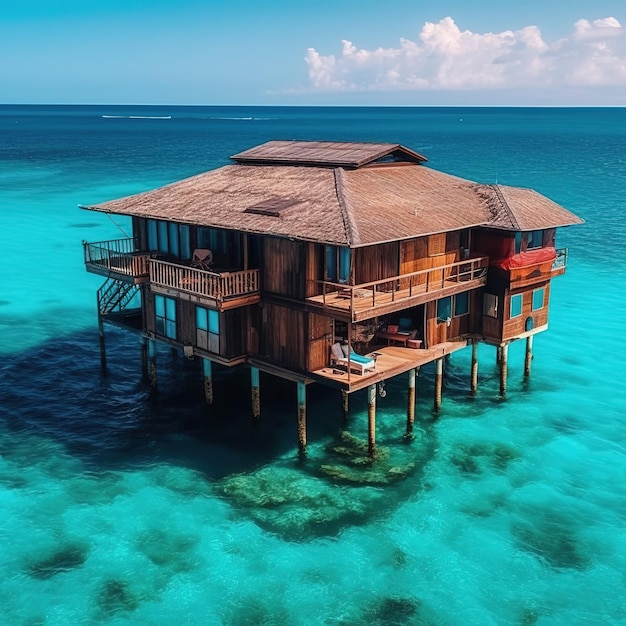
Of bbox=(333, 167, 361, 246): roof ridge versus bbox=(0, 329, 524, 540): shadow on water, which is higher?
bbox=(333, 167, 361, 246): roof ridge

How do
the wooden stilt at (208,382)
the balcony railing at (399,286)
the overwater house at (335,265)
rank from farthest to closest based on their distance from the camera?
the wooden stilt at (208,382), the overwater house at (335,265), the balcony railing at (399,286)

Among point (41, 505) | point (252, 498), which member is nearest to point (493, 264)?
point (252, 498)

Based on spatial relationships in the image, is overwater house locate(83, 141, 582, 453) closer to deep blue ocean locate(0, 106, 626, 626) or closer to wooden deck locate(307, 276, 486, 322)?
wooden deck locate(307, 276, 486, 322)

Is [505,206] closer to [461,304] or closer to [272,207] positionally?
[461,304]

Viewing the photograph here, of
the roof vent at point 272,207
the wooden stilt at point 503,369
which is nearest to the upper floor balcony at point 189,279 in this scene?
the roof vent at point 272,207

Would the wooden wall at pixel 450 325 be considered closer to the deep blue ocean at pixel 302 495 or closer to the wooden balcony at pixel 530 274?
the wooden balcony at pixel 530 274

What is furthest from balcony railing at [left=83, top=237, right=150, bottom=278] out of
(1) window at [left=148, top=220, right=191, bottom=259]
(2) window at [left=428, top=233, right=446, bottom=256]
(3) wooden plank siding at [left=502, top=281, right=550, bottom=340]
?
(3) wooden plank siding at [left=502, top=281, right=550, bottom=340]

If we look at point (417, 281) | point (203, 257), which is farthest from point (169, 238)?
point (417, 281)
